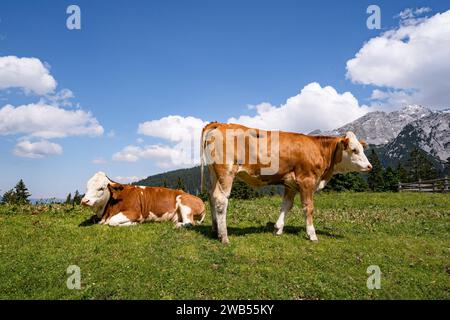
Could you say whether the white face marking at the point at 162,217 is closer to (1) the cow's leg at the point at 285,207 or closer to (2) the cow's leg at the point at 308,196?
(1) the cow's leg at the point at 285,207

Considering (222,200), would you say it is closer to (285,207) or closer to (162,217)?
(285,207)

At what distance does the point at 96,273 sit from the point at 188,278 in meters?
2.07

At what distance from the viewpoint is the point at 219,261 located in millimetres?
8641

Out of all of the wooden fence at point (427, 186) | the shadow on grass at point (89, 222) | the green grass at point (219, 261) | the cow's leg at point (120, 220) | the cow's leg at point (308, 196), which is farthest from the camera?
the wooden fence at point (427, 186)

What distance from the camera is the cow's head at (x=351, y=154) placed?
37.8ft

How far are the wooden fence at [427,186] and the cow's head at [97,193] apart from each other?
42.2m

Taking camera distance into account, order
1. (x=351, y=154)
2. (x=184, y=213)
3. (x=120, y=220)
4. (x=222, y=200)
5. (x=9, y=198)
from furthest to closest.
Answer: (x=9, y=198)
(x=184, y=213)
(x=120, y=220)
(x=351, y=154)
(x=222, y=200)

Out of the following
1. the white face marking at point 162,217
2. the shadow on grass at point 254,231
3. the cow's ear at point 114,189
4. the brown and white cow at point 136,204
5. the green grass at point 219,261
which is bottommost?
the green grass at point 219,261

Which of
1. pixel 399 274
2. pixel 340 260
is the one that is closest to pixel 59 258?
pixel 340 260

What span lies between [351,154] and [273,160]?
9.49 feet

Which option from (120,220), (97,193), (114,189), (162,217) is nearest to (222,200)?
(162,217)

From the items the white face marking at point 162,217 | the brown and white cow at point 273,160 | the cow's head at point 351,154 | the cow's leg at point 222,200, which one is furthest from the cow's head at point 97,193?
the cow's head at point 351,154

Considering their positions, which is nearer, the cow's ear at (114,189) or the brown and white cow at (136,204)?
the brown and white cow at (136,204)

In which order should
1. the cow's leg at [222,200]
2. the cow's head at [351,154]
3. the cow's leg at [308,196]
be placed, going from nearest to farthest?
the cow's leg at [222,200]
the cow's leg at [308,196]
the cow's head at [351,154]
